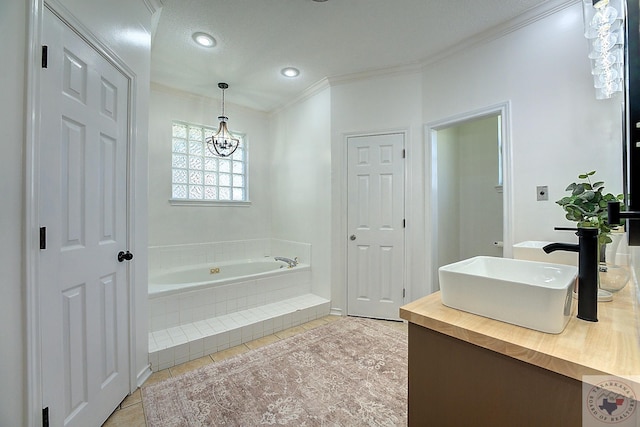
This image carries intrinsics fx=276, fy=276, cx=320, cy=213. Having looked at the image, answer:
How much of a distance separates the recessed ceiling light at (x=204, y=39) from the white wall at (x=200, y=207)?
3.95ft

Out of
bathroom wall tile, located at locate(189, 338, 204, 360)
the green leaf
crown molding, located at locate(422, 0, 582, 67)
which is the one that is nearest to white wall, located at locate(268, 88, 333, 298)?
crown molding, located at locate(422, 0, 582, 67)

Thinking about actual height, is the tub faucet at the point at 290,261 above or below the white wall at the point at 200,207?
below

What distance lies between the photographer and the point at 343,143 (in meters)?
3.07

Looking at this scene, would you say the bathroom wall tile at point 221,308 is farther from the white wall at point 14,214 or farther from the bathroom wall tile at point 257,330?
the white wall at point 14,214

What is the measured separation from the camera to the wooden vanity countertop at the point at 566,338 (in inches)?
23.3

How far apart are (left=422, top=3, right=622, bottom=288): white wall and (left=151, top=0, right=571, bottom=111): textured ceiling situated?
0.22 m

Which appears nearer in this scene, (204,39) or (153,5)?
(153,5)

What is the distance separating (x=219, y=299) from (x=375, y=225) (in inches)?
68.7

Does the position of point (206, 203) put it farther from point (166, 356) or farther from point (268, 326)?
point (166, 356)

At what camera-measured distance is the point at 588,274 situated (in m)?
0.81

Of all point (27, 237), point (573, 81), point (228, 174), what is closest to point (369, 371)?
point (27, 237)

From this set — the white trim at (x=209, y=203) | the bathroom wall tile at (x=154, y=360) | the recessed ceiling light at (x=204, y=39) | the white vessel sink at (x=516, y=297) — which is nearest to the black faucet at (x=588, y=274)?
the white vessel sink at (x=516, y=297)

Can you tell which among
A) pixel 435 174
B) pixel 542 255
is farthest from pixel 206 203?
pixel 542 255

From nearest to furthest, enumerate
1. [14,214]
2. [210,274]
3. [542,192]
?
[14,214] < [542,192] < [210,274]
